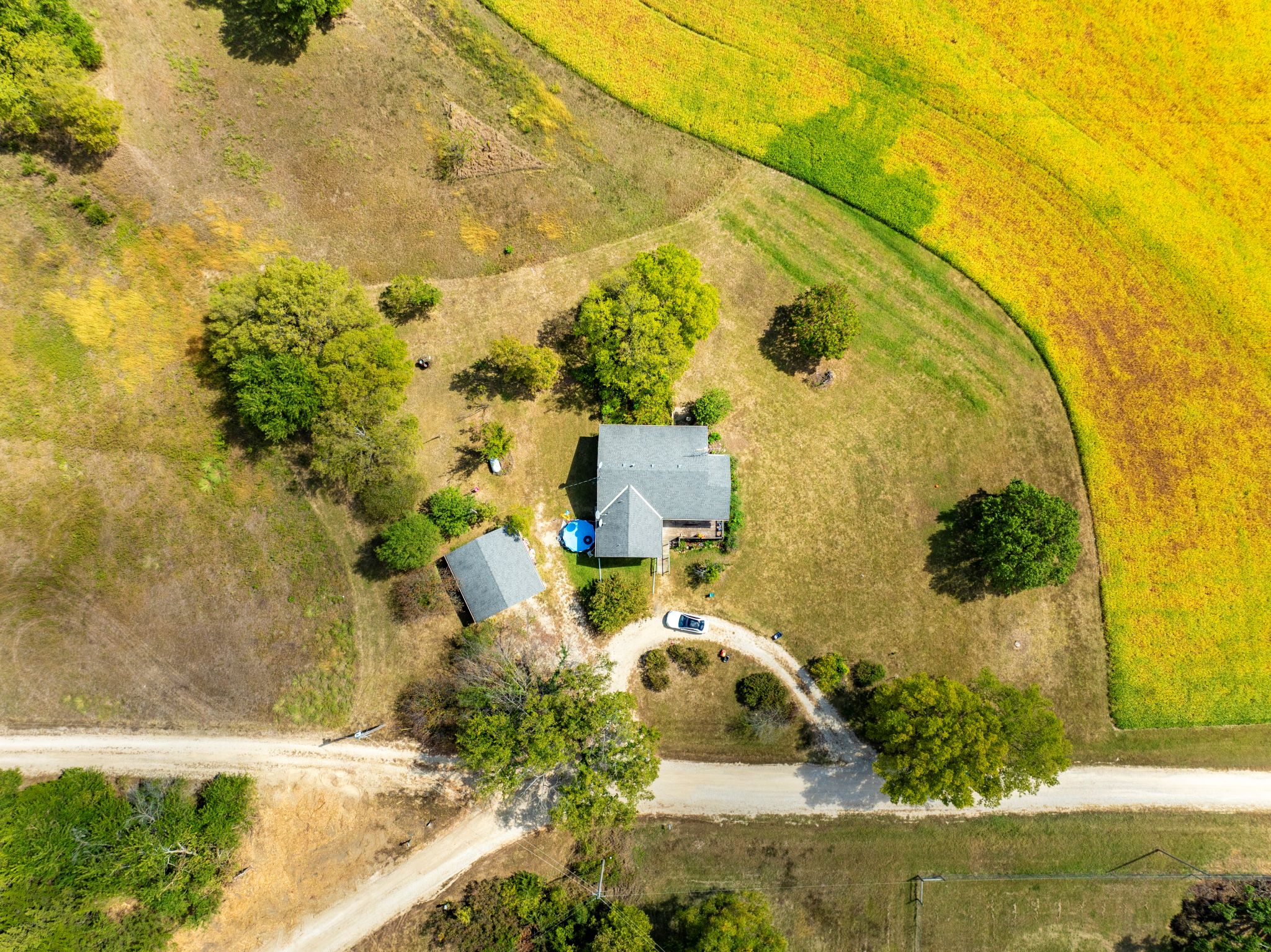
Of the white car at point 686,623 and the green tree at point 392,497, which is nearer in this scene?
the green tree at point 392,497

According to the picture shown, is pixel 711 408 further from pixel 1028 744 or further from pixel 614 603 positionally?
pixel 1028 744

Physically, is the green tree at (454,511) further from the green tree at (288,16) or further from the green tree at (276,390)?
the green tree at (288,16)

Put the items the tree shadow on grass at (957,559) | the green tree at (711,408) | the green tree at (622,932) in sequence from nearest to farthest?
the green tree at (622,932) → the green tree at (711,408) → the tree shadow on grass at (957,559)

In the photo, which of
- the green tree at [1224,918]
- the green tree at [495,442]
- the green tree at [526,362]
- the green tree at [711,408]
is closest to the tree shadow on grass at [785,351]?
the green tree at [711,408]

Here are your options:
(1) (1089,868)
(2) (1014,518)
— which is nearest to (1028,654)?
(2) (1014,518)

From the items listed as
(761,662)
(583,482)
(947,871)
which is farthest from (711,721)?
(583,482)

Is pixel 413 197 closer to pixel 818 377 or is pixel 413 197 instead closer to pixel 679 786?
pixel 818 377
